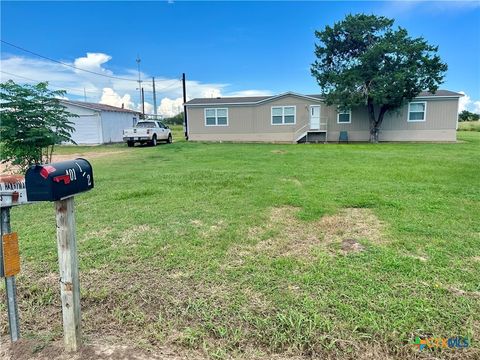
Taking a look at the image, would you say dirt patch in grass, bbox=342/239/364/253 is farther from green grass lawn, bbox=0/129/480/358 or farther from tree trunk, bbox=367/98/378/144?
tree trunk, bbox=367/98/378/144

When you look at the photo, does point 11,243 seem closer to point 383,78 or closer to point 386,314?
point 386,314

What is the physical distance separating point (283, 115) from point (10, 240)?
20.1 m

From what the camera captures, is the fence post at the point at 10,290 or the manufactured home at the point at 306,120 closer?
Answer: the fence post at the point at 10,290

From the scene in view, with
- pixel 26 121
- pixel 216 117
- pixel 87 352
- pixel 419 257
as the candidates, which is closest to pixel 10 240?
pixel 87 352

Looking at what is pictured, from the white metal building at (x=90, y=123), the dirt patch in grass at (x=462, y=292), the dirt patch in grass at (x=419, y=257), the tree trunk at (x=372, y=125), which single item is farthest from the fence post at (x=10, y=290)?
the white metal building at (x=90, y=123)

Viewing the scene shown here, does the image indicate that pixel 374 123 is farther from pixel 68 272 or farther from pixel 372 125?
pixel 68 272

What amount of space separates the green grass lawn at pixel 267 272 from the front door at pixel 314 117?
50.4 ft

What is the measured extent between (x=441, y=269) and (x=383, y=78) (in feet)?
56.3

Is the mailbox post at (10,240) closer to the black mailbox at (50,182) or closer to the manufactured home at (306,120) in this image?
the black mailbox at (50,182)

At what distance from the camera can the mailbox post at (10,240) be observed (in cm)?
164

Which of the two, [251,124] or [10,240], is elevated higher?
[251,124]

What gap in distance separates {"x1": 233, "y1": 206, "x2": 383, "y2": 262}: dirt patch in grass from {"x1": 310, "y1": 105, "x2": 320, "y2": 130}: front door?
16593 mm

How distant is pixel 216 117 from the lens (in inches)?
870

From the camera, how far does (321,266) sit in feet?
9.24
